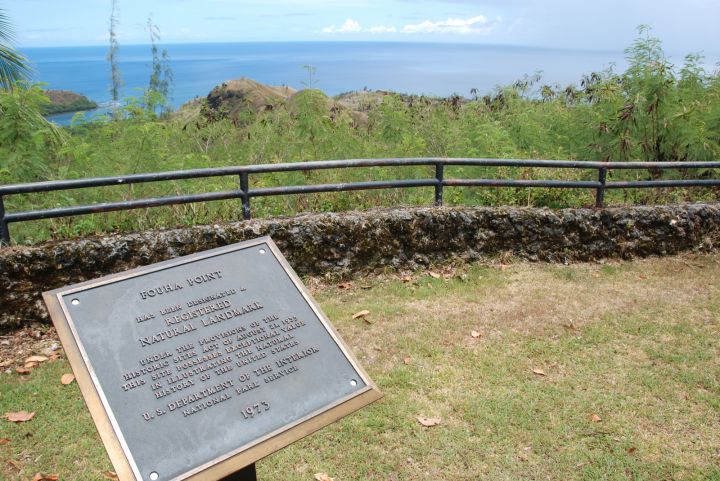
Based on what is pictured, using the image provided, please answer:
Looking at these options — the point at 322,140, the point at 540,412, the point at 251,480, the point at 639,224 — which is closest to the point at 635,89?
the point at 639,224

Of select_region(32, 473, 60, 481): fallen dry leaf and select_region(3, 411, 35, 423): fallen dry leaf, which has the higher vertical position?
select_region(3, 411, 35, 423): fallen dry leaf

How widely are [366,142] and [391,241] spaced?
107 inches

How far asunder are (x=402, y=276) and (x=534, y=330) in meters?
1.85

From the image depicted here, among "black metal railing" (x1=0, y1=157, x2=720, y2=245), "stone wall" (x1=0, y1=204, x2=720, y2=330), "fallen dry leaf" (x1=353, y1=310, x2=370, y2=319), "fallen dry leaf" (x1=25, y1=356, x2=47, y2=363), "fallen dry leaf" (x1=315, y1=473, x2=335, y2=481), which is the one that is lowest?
"fallen dry leaf" (x1=315, y1=473, x2=335, y2=481)

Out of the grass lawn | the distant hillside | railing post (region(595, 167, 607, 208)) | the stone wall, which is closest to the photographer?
the grass lawn

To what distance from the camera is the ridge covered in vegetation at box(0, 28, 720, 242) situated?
7.02m

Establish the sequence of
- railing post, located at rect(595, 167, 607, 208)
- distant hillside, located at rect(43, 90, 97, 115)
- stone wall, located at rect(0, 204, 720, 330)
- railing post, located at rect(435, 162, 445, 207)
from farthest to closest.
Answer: distant hillside, located at rect(43, 90, 97, 115) → railing post, located at rect(595, 167, 607, 208) → railing post, located at rect(435, 162, 445, 207) → stone wall, located at rect(0, 204, 720, 330)

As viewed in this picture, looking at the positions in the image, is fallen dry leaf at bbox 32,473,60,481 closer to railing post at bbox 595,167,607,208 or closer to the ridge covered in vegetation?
the ridge covered in vegetation

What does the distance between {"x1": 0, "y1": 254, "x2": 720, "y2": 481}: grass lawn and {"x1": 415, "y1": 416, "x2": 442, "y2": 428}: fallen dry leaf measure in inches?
1.2

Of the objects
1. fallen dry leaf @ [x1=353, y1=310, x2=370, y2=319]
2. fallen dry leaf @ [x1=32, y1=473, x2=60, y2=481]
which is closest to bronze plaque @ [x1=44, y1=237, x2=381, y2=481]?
fallen dry leaf @ [x1=32, y1=473, x2=60, y2=481]

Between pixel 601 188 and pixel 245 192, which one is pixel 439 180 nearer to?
pixel 601 188

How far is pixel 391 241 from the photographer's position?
23.7 feet

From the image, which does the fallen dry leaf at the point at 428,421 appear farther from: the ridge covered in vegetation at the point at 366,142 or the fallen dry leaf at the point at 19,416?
the ridge covered in vegetation at the point at 366,142

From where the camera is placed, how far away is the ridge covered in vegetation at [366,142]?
23.0 feet
